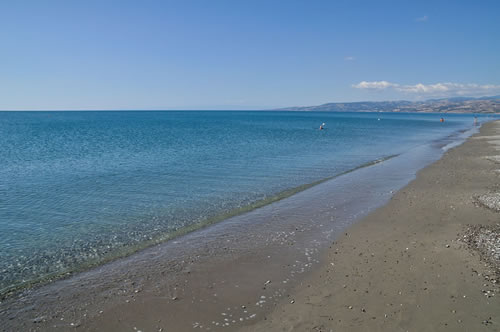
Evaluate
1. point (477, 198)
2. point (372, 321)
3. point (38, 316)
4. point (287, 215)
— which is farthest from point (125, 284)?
point (477, 198)

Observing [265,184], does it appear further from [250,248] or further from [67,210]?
[67,210]

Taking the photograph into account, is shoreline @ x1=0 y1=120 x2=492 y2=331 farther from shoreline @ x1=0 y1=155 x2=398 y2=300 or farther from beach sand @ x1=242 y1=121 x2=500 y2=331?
beach sand @ x1=242 y1=121 x2=500 y2=331

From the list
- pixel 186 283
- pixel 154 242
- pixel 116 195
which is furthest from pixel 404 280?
pixel 116 195

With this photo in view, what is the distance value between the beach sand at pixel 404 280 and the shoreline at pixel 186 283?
88cm

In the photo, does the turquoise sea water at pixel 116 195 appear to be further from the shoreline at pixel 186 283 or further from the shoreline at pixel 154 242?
the shoreline at pixel 186 283

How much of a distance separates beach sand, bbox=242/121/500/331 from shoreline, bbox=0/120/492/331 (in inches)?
34.8

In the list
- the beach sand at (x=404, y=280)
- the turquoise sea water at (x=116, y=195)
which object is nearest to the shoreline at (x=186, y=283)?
the beach sand at (x=404, y=280)

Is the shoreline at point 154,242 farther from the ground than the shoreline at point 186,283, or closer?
farther from the ground

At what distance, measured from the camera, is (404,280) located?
10.6 meters

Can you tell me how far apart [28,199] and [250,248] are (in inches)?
659

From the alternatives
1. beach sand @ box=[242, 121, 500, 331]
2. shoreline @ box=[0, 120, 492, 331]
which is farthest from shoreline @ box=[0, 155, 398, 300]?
beach sand @ box=[242, 121, 500, 331]

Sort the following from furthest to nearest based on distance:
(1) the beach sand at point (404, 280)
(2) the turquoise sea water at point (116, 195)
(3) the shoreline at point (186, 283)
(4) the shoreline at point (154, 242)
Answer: (2) the turquoise sea water at point (116, 195)
(4) the shoreline at point (154, 242)
(3) the shoreline at point (186, 283)
(1) the beach sand at point (404, 280)

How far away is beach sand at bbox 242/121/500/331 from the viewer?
Result: 856 centimetres

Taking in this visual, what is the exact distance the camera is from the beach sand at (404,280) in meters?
8.56
